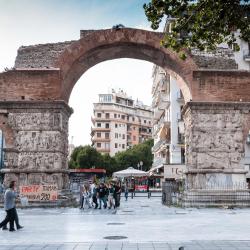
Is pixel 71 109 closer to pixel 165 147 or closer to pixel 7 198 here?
pixel 7 198

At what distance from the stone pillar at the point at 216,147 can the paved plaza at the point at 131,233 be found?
3.86 meters

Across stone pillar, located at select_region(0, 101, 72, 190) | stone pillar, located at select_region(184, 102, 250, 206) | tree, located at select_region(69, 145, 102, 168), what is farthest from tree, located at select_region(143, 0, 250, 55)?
tree, located at select_region(69, 145, 102, 168)

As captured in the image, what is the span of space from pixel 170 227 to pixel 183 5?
240 inches

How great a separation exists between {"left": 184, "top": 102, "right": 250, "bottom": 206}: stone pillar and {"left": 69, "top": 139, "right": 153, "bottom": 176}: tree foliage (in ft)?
149

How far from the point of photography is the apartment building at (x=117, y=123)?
265ft

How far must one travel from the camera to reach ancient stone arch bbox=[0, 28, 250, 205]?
17.9m

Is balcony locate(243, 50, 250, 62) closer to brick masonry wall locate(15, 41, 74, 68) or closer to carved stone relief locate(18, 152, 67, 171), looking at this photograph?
brick masonry wall locate(15, 41, 74, 68)

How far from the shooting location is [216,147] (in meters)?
18.0

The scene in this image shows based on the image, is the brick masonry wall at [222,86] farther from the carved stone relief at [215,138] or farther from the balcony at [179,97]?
the balcony at [179,97]

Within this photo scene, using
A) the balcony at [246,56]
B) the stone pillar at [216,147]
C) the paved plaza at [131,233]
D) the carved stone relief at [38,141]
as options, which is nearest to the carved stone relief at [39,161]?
the carved stone relief at [38,141]

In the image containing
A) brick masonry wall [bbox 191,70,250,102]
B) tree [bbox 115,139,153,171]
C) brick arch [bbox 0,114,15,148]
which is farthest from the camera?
tree [bbox 115,139,153,171]

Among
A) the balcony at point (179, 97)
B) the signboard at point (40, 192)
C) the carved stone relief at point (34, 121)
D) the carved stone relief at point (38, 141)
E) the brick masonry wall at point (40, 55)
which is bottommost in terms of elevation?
the signboard at point (40, 192)

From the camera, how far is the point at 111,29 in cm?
1873

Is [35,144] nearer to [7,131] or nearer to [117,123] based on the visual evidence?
[7,131]
